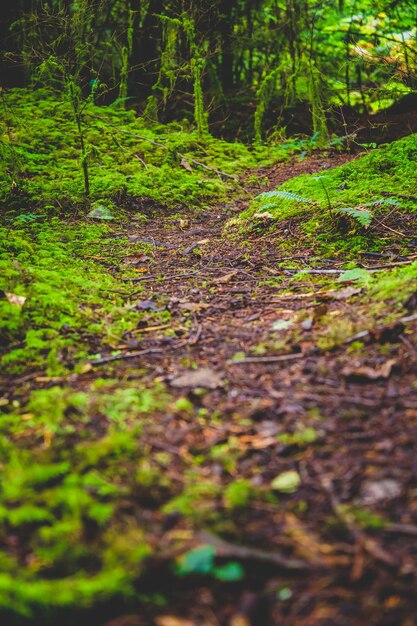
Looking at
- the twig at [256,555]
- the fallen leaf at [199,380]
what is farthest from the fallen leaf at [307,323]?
the twig at [256,555]

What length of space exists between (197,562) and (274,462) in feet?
1.69

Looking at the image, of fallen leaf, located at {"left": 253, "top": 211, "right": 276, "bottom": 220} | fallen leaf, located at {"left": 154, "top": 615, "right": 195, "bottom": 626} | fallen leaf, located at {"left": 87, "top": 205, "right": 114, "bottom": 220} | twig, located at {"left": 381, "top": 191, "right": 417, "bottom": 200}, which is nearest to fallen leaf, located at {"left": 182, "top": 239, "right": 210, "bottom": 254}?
fallen leaf, located at {"left": 253, "top": 211, "right": 276, "bottom": 220}

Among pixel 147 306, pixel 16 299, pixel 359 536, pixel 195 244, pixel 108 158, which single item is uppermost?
pixel 108 158

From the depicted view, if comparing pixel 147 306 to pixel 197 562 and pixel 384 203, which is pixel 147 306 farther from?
pixel 384 203

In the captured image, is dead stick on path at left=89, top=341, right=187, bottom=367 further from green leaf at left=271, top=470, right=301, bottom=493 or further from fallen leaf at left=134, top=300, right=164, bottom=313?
green leaf at left=271, top=470, right=301, bottom=493

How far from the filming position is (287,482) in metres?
1.52

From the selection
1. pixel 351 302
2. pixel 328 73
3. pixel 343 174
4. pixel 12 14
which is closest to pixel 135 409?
pixel 351 302

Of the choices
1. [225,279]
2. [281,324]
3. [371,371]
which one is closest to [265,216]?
[225,279]

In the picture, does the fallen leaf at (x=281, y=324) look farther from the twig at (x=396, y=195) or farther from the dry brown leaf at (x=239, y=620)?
the twig at (x=396, y=195)

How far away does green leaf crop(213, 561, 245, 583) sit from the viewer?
1.21m

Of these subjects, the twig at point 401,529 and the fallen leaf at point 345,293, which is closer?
the twig at point 401,529

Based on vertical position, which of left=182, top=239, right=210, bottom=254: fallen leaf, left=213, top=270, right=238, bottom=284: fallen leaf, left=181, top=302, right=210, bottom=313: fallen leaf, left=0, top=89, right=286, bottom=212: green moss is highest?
left=0, top=89, right=286, bottom=212: green moss

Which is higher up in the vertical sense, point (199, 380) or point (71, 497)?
point (71, 497)

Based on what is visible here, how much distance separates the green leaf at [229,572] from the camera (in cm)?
121
